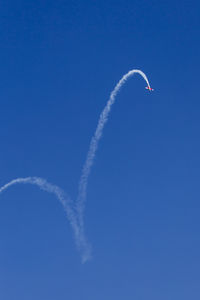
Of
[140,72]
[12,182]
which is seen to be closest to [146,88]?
[140,72]

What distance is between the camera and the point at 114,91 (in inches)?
1994

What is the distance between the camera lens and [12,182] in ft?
168

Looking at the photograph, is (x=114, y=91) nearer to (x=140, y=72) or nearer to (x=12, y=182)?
(x=140, y=72)

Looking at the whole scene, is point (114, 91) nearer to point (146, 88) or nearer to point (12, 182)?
point (146, 88)

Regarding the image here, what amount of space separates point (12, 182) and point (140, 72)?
12.6 meters

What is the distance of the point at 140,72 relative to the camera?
5047 cm

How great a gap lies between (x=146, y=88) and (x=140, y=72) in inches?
53.5

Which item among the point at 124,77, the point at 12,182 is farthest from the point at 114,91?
the point at 12,182

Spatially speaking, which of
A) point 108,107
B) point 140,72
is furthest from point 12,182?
point 140,72

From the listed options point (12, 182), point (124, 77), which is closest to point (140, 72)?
point (124, 77)

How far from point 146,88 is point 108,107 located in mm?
3133

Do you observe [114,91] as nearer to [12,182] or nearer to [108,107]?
[108,107]

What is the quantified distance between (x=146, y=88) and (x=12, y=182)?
12.2m

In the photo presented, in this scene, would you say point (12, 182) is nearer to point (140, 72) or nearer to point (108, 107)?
point (108, 107)
